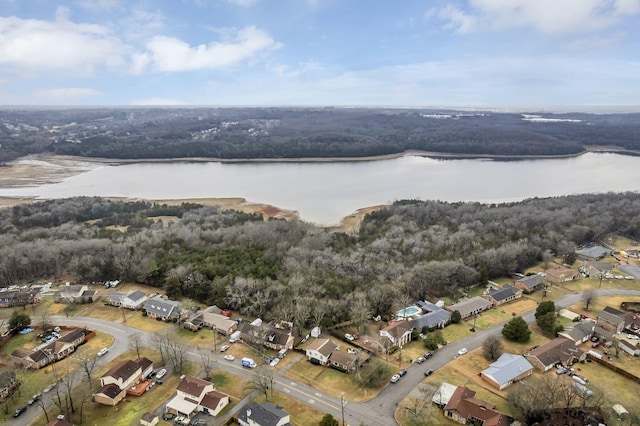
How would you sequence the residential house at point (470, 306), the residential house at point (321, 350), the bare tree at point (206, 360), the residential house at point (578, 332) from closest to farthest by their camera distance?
the bare tree at point (206, 360) < the residential house at point (321, 350) < the residential house at point (578, 332) < the residential house at point (470, 306)

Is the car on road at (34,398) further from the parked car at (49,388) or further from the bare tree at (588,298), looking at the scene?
the bare tree at (588,298)

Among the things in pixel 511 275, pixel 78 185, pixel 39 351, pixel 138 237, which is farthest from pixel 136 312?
pixel 78 185

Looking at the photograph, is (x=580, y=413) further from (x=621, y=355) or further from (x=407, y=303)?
(x=407, y=303)

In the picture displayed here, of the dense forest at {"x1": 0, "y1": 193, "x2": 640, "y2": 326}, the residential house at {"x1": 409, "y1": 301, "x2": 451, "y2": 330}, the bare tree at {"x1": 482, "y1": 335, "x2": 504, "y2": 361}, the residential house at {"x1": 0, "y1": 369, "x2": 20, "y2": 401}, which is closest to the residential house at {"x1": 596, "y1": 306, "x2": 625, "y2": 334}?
the bare tree at {"x1": 482, "y1": 335, "x2": 504, "y2": 361}

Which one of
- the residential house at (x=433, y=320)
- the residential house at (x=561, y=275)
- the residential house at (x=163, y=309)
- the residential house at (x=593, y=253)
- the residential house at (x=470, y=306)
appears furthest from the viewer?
the residential house at (x=593, y=253)

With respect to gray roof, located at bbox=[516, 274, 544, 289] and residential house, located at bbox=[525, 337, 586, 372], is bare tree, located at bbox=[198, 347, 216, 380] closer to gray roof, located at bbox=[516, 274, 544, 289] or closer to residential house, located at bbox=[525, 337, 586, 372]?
residential house, located at bbox=[525, 337, 586, 372]

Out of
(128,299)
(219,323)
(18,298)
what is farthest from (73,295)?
(219,323)

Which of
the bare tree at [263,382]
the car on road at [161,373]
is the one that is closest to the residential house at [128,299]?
the car on road at [161,373]

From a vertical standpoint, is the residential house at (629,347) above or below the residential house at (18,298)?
below
